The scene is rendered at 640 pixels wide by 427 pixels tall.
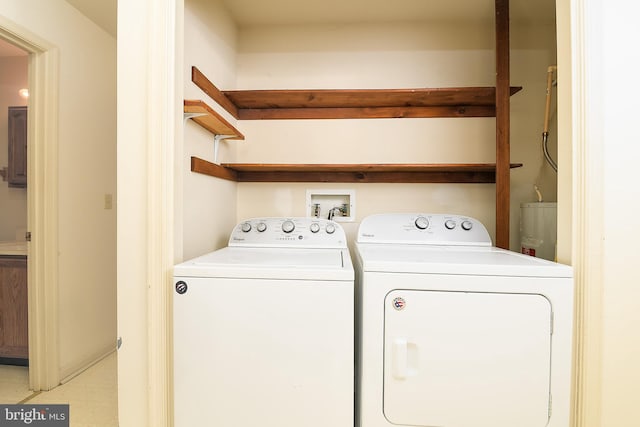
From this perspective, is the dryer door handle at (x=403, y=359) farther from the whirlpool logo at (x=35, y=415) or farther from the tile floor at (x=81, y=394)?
the whirlpool logo at (x=35, y=415)

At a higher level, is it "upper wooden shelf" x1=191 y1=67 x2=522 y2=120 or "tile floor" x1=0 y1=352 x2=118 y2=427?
"upper wooden shelf" x1=191 y1=67 x2=522 y2=120

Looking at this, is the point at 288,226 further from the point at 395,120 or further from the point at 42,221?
the point at 42,221

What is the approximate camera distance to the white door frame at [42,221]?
1.77 meters

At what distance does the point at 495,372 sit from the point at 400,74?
5.86ft

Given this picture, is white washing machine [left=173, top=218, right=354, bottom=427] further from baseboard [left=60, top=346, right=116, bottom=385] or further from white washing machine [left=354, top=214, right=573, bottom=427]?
baseboard [left=60, top=346, right=116, bottom=385]

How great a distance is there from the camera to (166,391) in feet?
3.27

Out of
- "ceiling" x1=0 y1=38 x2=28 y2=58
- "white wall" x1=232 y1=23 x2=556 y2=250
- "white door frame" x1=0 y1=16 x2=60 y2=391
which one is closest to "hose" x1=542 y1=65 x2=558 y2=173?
"white wall" x1=232 y1=23 x2=556 y2=250

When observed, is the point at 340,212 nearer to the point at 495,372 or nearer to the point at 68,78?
the point at 495,372

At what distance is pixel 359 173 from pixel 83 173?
6.64 ft

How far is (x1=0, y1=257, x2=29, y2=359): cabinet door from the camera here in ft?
6.42

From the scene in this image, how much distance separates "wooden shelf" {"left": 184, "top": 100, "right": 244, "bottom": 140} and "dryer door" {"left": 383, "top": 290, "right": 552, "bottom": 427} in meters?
1.05

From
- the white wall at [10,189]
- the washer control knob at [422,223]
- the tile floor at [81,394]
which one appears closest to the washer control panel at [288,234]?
the washer control knob at [422,223]

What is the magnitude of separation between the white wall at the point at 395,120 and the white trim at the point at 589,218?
3.10 feet

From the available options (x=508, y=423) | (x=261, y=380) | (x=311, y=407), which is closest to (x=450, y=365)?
(x=508, y=423)
